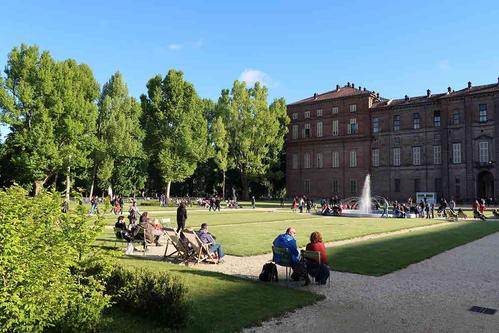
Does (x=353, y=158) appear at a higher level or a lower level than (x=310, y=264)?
higher

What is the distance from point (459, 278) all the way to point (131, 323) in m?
8.01

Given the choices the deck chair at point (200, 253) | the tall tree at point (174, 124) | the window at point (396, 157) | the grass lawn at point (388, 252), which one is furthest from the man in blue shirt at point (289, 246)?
the window at point (396, 157)

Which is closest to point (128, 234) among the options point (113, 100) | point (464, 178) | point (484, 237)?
point (484, 237)

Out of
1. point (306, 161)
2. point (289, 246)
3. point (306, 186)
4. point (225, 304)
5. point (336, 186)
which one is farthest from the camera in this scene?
point (306, 161)

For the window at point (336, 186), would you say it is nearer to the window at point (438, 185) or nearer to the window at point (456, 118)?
the window at point (438, 185)

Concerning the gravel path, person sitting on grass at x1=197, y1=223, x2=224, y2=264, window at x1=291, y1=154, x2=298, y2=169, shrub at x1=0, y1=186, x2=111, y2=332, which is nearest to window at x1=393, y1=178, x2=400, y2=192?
window at x1=291, y1=154, x2=298, y2=169

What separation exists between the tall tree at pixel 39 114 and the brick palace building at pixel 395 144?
38.4 m

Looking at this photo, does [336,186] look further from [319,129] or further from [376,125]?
[376,125]

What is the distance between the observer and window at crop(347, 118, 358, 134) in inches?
2655

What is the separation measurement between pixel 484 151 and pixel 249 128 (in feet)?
107

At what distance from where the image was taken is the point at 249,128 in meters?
67.1

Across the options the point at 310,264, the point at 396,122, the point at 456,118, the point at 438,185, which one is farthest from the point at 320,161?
the point at 310,264

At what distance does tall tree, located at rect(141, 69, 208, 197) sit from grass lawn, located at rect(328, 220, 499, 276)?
4291 cm

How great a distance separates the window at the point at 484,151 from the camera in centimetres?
5606
